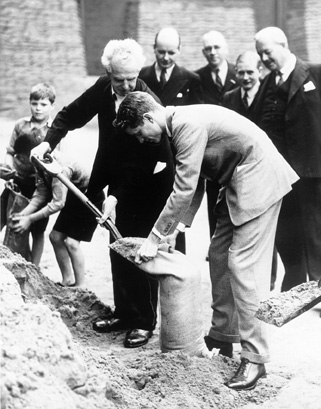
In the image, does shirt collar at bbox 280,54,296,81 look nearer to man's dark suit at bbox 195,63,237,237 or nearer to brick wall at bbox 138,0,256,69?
man's dark suit at bbox 195,63,237,237

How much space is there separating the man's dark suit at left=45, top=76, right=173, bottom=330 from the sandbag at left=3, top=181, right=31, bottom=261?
100cm

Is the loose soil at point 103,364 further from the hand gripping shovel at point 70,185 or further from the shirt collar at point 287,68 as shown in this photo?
the shirt collar at point 287,68

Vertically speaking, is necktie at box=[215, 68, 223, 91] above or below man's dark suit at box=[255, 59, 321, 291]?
above

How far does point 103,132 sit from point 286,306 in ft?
6.17

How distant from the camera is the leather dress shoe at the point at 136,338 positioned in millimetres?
5758

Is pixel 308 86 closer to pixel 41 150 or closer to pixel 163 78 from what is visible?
pixel 163 78

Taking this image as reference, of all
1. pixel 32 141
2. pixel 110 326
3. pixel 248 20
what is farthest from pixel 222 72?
pixel 248 20

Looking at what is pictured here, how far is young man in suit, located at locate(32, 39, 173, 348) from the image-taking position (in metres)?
5.51

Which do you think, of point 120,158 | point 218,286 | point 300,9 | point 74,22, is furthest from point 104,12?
point 218,286

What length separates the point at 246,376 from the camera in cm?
486

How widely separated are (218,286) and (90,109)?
4.89 feet

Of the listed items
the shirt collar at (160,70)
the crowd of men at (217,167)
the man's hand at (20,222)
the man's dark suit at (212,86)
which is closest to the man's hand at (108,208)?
the crowd of men at (217,167)

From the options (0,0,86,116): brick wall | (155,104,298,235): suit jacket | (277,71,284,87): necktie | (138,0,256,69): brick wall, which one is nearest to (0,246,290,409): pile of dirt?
(155,104,298,235): suit jacket

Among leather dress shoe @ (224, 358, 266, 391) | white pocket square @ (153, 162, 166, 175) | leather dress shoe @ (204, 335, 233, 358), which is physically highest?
white pocket square @ (153, 162, 166, 175)
